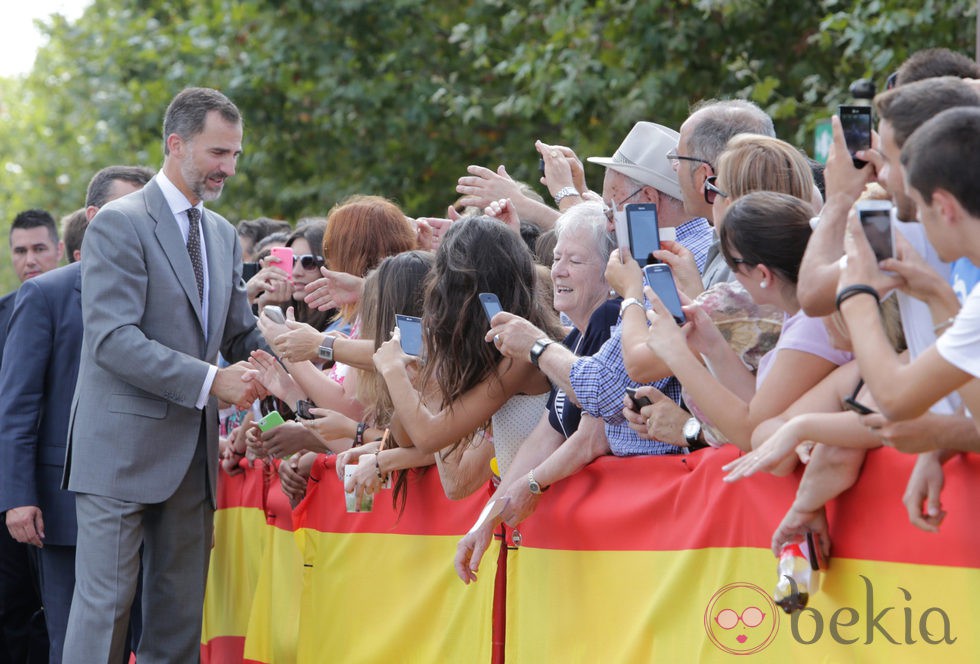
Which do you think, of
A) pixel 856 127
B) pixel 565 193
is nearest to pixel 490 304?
pixel 565 193

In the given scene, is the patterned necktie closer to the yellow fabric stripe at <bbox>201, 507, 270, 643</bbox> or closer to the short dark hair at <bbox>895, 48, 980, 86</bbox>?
the yellow fabric stripe at <bbox>201, 507, 270, 643</bbox>

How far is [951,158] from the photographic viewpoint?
9.16 feet

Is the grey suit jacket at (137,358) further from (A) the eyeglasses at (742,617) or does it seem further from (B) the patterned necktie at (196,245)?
(A) the eyeglasses at (742,617)

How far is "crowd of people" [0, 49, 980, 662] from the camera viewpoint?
313 centimetres

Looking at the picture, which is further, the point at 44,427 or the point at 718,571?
the point at 44,427

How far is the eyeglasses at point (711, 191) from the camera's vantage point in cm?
415

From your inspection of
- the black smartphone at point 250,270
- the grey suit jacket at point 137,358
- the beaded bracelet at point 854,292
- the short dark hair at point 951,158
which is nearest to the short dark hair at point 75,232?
the black smartphone at point 250,270

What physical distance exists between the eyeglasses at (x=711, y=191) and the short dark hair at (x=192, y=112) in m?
2.49

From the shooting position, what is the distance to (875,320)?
9.74 ft

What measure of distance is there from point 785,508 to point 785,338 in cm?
44

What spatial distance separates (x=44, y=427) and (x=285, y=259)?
1418mm

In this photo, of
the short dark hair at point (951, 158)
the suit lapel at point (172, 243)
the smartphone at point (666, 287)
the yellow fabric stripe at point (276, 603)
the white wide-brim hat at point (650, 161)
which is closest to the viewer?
the short dark hair at point (951, 158)

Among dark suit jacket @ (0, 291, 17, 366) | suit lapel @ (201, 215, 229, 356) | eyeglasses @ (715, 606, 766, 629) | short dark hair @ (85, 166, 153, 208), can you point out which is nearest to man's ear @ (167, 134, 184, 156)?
suit lapel @ (201, 215, 229, 356)

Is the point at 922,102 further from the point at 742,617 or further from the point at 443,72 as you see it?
the point at 443,72
